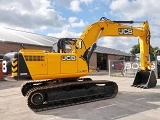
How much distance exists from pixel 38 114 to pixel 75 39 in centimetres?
419

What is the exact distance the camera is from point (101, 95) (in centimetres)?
1042

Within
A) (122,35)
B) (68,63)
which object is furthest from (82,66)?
(122,35)

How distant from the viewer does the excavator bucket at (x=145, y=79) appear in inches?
531

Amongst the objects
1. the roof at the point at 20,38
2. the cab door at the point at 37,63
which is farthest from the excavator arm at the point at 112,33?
the roof at the point at 20,38

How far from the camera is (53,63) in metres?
9.32

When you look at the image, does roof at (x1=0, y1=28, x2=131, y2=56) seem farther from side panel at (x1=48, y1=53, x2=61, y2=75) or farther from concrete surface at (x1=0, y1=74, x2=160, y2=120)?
concrete surface at (x1=0, y1=74, x2=160, y2=120)

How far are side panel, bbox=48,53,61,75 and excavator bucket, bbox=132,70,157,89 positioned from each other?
243 inches

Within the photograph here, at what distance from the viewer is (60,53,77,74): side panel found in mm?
9539

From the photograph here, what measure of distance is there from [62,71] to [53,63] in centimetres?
52

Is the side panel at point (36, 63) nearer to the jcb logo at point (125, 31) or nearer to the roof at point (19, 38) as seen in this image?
the jcb logo at point (125, 31)

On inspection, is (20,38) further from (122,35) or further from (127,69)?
(122,35)

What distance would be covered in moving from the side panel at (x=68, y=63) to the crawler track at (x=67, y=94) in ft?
1.75

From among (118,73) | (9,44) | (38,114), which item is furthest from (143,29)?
(9,44)

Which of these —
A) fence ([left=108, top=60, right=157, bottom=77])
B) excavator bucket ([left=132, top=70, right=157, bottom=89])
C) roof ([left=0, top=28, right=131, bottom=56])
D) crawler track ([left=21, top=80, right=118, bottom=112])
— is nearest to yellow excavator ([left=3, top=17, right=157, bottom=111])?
crawler track ([left=21, top=80, right=118, bottom=112])
